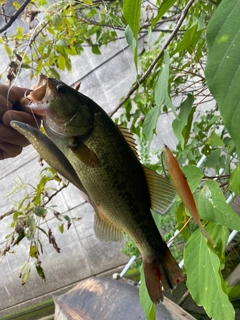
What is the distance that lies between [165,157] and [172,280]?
332 mm

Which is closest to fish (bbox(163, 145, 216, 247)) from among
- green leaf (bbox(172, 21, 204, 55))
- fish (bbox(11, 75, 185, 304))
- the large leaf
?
Answer: the large leaf

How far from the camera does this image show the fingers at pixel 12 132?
2.36 ft

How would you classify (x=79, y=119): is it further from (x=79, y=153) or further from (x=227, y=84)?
(x=227, y=84)

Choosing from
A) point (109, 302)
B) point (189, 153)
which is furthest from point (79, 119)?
point (109, 302)

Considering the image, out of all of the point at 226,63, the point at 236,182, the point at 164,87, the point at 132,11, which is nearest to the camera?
the point at 226,63

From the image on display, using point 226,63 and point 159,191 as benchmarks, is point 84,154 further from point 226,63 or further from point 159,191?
point 226,63

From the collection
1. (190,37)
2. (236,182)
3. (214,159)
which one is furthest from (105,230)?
(214,159)

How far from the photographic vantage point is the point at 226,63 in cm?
42

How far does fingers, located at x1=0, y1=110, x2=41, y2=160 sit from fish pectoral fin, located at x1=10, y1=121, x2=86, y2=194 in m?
0.10

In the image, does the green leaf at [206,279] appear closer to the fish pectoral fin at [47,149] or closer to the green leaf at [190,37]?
the fish pectoral fin at [47,149]

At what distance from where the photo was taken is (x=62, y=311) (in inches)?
68.5

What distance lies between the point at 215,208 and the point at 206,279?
0.50 feet

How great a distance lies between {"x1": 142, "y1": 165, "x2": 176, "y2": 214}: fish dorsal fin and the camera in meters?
0.67

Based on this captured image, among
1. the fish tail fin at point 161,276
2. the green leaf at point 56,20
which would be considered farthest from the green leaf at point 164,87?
the green leaf at point 56,20
